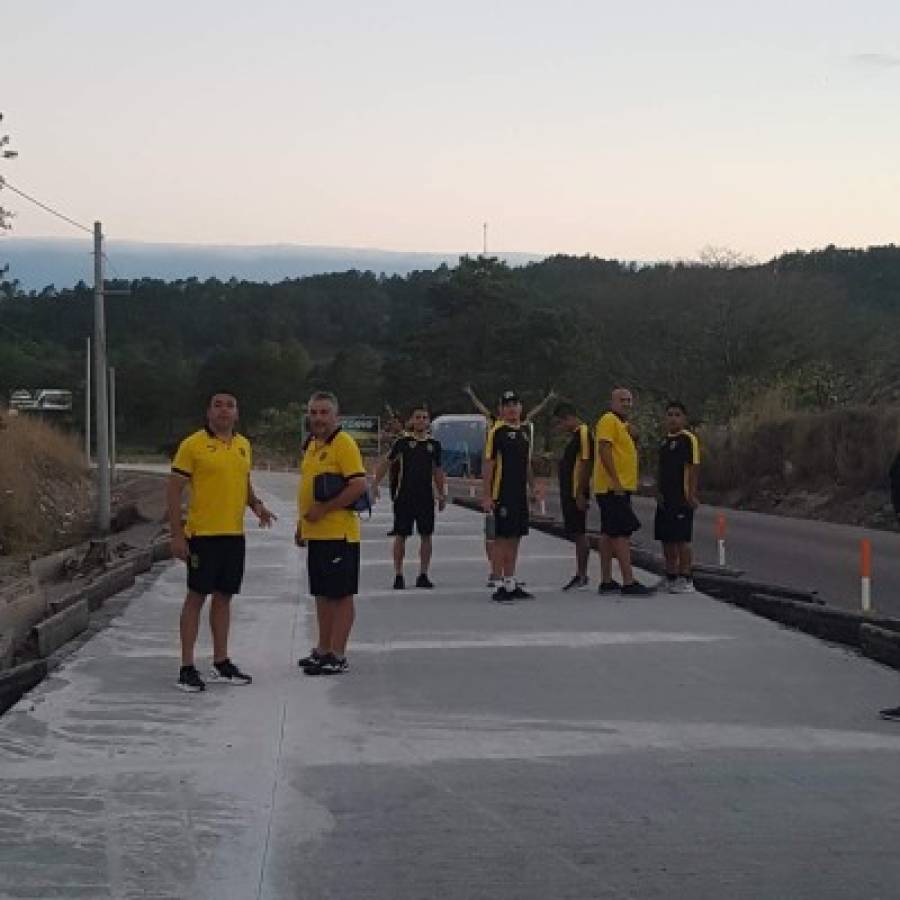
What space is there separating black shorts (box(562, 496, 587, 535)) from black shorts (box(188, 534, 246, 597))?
16.9 ft

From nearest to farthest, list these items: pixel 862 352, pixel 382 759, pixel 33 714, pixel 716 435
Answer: pixel 382 759 < pixel 33 714 < pixel 716 435 < pixel 862 352

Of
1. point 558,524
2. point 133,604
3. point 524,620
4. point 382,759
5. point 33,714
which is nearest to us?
point 382,759

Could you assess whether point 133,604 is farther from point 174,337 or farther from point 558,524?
point 174,337

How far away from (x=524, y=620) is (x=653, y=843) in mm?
5791

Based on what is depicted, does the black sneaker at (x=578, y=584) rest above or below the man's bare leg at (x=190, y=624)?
below

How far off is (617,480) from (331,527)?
4.07 m

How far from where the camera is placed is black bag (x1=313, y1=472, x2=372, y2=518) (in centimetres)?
880

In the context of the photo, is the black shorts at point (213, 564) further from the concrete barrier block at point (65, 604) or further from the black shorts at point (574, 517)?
the black shorts at point (574, 517)

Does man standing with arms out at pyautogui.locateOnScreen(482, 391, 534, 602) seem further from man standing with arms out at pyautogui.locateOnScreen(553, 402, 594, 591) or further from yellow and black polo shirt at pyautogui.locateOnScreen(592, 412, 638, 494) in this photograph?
man standing with arms out at pyautogui.locateOnScreen(553, 402, 594, 591)

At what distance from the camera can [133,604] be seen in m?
12.9

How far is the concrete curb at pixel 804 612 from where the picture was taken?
9.45 m

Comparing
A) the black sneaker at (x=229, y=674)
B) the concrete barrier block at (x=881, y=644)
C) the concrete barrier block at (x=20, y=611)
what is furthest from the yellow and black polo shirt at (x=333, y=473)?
the concrete barrier block at (x=20, y=611)

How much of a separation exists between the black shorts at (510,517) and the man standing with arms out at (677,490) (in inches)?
56.6

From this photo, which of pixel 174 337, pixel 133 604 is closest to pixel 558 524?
pixel 133 604
